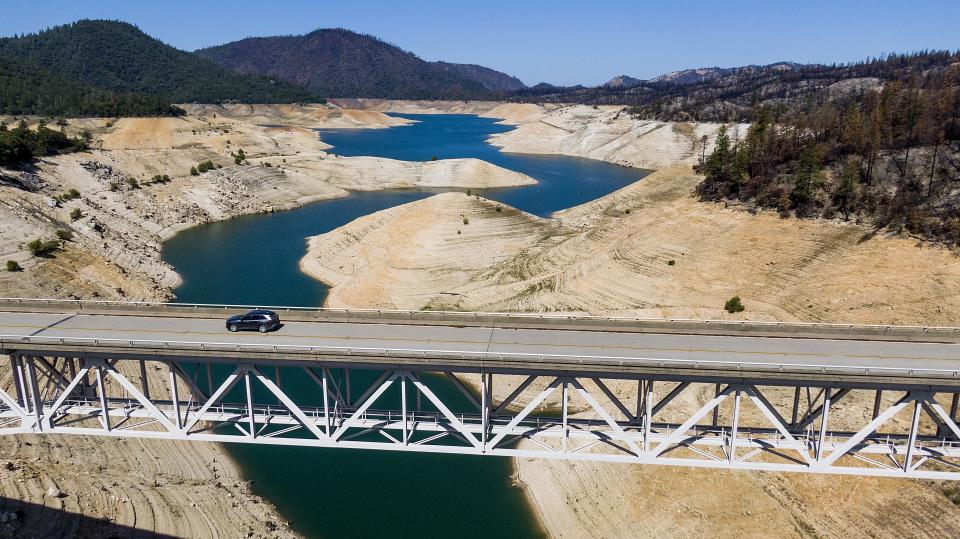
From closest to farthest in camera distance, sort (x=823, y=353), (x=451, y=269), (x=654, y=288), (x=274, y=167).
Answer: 1. (x=823, y=353)
2. (x=654, y=288)
3. (x=451, y=269)
4. (x=274, y=167)

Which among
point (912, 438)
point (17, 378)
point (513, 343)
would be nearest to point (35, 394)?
point (17, 378)

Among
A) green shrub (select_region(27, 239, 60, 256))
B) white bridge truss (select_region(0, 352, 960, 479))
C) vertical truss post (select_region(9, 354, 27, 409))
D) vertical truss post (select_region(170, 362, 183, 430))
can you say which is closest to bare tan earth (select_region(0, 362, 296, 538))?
white bridge truss (select_region(0, 352, 960, 479))

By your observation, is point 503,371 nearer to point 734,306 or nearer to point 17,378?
point 17,378

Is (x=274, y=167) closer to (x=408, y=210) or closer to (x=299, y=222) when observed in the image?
(x=299, y=222)

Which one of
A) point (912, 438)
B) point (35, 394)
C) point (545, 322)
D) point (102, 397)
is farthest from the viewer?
point (545, 322)

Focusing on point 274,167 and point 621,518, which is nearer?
point 621,518

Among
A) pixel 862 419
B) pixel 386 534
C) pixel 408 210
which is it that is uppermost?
pixel 408 210

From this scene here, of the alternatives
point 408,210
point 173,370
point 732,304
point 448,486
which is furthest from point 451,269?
point 173,370
